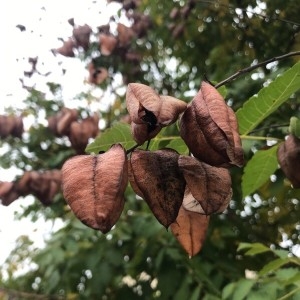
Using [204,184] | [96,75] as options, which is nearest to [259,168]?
[204,184]

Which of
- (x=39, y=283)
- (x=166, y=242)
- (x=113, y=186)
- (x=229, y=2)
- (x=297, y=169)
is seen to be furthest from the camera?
(x=39, y=283)

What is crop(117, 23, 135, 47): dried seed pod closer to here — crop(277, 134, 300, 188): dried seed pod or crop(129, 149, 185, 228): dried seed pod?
crop(277, 134, 300, 188): dried seed pod

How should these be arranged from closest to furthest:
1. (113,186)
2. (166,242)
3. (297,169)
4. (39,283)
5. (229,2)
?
(113,186) → (297,169) → (166,242) → (229,2) → (39,283)

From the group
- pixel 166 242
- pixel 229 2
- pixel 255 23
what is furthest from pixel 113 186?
pixel 229 2

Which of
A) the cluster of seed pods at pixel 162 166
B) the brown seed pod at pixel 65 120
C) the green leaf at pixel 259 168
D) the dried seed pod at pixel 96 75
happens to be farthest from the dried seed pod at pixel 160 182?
the dried seed pod at pixel 96 75

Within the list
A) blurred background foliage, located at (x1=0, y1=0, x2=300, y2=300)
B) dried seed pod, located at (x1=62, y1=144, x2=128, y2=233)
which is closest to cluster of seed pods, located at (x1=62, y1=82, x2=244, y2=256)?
dried seed pod, located at (x1=62, y1=144, x2=128, y2=233)

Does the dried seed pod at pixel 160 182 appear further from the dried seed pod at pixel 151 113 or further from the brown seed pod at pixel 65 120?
the brown seed pod at pixel 65 120

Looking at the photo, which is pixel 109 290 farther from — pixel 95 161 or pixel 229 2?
pixel 95 161
